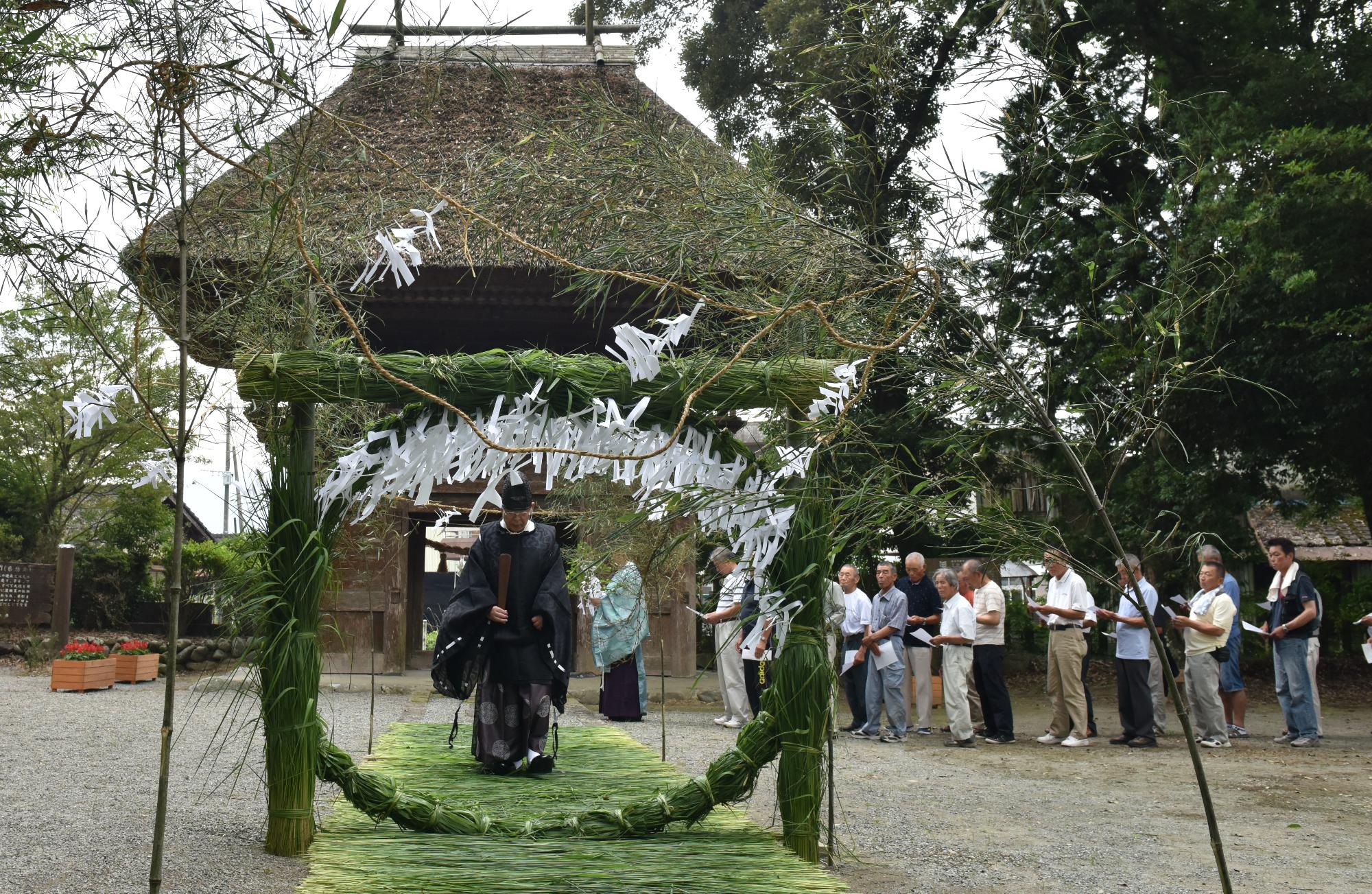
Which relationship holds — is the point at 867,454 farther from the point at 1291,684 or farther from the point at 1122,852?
the point at 1291,684

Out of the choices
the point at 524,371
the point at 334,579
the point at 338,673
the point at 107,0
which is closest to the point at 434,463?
the point at 524,371

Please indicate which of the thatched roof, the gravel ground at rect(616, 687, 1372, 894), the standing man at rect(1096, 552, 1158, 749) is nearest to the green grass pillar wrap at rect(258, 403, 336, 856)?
the thatched roof

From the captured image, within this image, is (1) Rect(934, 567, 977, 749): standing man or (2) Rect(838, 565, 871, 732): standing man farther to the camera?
(2) Rect(838, 565, 871, 732): standing man

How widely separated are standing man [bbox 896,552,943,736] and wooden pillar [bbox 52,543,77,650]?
12.2m

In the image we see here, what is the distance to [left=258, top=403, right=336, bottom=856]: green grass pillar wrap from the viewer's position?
466 centimetres

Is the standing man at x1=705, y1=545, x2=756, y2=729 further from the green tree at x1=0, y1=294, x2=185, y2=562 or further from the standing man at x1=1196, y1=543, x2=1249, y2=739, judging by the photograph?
the green tree at x1=0, y1=294, x2=185, y2=562

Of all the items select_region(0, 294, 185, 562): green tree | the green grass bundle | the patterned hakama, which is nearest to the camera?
the green grass bundle

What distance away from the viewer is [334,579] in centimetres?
515

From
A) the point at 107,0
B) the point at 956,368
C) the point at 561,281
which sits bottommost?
the point at 956,368

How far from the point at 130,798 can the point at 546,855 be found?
9.72 ft

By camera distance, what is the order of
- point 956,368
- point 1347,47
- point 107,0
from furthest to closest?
point 1347,47 → point 956,368 → point 107,0

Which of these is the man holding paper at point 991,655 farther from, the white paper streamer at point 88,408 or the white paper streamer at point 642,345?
the white paper streamer at point 88,408

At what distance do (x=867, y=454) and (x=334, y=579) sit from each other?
249 cm

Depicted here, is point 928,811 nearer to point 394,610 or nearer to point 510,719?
point 510,719
